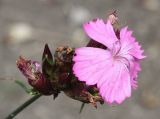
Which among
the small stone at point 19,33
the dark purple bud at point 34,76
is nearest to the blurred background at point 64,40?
the small stone at point 19,33

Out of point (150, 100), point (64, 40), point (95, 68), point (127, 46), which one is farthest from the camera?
point (64, 40)

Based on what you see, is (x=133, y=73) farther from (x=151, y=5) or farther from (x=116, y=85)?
(x=151, y=5)

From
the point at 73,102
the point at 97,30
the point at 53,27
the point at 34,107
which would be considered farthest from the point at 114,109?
the point at 97,30

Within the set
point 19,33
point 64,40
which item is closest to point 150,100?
point 64,40

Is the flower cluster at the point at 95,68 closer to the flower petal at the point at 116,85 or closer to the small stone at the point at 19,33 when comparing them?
the flower petal at the point at 116,85

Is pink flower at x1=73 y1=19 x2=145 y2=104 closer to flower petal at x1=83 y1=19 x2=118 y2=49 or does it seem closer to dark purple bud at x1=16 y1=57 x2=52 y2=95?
flower petal at x1=83 y1=19 x2=118 y2=49

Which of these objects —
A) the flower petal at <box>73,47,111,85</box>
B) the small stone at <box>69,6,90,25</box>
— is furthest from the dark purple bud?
the small stone at <box>69,6,90,25</box>
